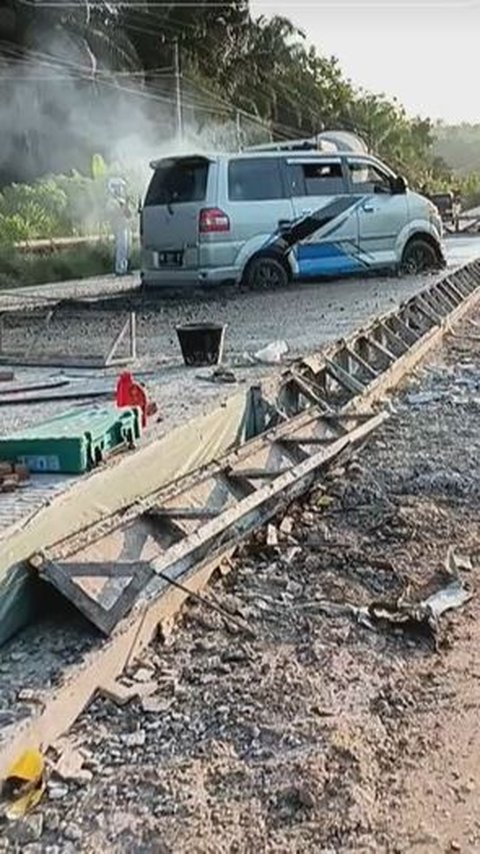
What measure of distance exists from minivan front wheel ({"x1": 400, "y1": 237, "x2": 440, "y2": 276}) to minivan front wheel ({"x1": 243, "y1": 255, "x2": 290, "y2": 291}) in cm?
237

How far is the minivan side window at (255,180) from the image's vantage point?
48.1 feet

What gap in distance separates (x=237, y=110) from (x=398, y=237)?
30.9m

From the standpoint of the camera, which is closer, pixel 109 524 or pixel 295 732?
pixel 295 732

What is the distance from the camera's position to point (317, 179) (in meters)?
15.4

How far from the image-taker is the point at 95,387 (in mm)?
7891

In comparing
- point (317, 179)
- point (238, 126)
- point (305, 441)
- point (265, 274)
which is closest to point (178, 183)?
point (265, 274)

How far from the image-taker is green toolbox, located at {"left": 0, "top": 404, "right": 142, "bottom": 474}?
5199 mm

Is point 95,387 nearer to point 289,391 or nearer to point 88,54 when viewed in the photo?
point 289,391

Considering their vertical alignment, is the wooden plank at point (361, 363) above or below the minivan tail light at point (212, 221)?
below

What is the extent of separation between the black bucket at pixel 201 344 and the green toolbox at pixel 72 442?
9.50 ft

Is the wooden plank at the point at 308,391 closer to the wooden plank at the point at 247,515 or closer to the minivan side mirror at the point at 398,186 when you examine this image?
the wooden plank at the point at 247,515

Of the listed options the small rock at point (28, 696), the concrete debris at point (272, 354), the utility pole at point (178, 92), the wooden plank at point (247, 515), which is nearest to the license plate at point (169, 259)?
the concrete debris at point (272, 354)

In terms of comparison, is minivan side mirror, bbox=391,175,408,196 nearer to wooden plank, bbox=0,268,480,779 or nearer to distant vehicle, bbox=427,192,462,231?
wooden plank, bbox=0,268,480,779

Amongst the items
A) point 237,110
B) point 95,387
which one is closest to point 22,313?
point 95,387
